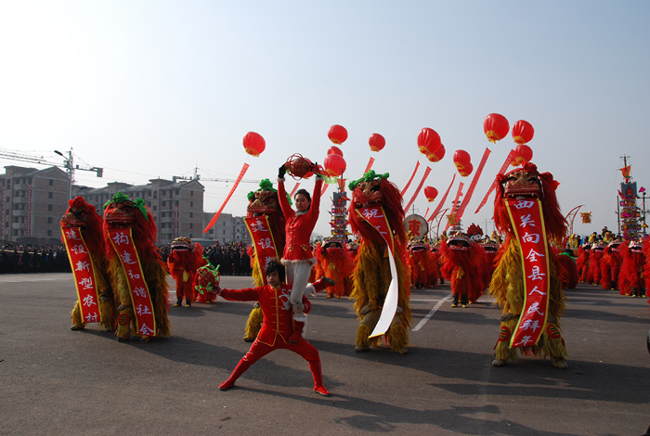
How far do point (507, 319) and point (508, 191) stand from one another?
1.50 metres

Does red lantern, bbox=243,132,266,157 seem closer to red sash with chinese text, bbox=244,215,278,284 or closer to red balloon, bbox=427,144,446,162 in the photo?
red sash with chinese text, bbox=244,215,278,284

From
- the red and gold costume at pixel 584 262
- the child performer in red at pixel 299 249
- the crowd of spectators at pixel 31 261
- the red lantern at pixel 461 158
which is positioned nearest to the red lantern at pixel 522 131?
the red lantern at pixel 461 158

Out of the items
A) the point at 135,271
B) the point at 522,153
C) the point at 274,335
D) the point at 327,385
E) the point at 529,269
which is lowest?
the point at 327,385

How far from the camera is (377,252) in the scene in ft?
20.5

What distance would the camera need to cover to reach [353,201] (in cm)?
634

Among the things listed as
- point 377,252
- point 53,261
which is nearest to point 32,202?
point 53,261

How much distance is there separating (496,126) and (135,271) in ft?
35.2

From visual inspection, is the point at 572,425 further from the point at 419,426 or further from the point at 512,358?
the point at 512,358

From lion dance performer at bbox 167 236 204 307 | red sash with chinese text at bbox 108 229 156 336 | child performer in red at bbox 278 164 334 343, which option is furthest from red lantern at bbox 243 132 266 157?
child performer in red at bbox 278 164 334 343

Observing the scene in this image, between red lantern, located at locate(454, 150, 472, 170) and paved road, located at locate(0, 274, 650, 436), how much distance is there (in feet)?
38.4

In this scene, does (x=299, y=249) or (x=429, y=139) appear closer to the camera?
(x=299, y=249)

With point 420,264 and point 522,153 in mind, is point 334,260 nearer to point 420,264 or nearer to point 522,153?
point 420,264

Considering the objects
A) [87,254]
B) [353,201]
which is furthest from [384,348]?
[87,254]

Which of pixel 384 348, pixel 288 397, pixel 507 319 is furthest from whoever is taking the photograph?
pixel 384 348
